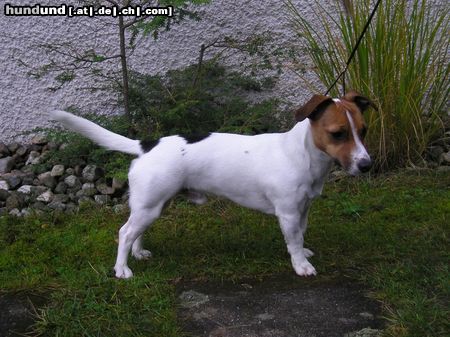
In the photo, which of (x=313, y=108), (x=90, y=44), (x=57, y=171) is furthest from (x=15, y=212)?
(x=313, y=108)

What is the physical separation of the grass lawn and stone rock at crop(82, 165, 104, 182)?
48 cm

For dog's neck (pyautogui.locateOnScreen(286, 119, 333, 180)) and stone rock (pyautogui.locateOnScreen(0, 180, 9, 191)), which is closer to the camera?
dog's neck (pyautogui.locateOnScreen(286, 119, 333, 180))

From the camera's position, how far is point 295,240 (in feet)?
11.3

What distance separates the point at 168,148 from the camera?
3422mm

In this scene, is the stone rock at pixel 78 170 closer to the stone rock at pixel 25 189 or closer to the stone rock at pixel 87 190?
the stone rock at pixel 87 190

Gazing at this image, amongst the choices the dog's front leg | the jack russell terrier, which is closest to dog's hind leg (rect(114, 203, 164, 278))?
the jack russell terrier

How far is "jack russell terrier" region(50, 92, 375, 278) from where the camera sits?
3316mm

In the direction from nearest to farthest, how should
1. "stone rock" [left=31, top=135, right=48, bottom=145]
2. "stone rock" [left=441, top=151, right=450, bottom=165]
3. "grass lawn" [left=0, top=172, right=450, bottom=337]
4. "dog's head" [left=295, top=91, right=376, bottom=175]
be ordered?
1. "grass lawn" [left=0, top=172, right=450, bottom=337]
2. "dog's head" [left=295, top=91, right=376, bottom=175]
3. "stone rock" [left=441, top=151, right=450, bottom=165]
4. "stone rock" [left=31, top=135, right=48, bottom=145]

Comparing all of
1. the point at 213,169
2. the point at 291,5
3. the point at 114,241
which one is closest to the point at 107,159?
the point at 114,241

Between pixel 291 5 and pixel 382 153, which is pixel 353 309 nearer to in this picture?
pixel 382 153

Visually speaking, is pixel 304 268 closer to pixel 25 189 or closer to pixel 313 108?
pixel 313 108

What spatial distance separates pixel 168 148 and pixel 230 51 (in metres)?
2.84

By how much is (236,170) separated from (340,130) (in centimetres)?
71

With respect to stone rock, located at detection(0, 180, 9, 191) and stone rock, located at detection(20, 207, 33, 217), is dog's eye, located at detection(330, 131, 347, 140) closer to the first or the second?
stone rock, located at detection(20, 207, 33, 217)
